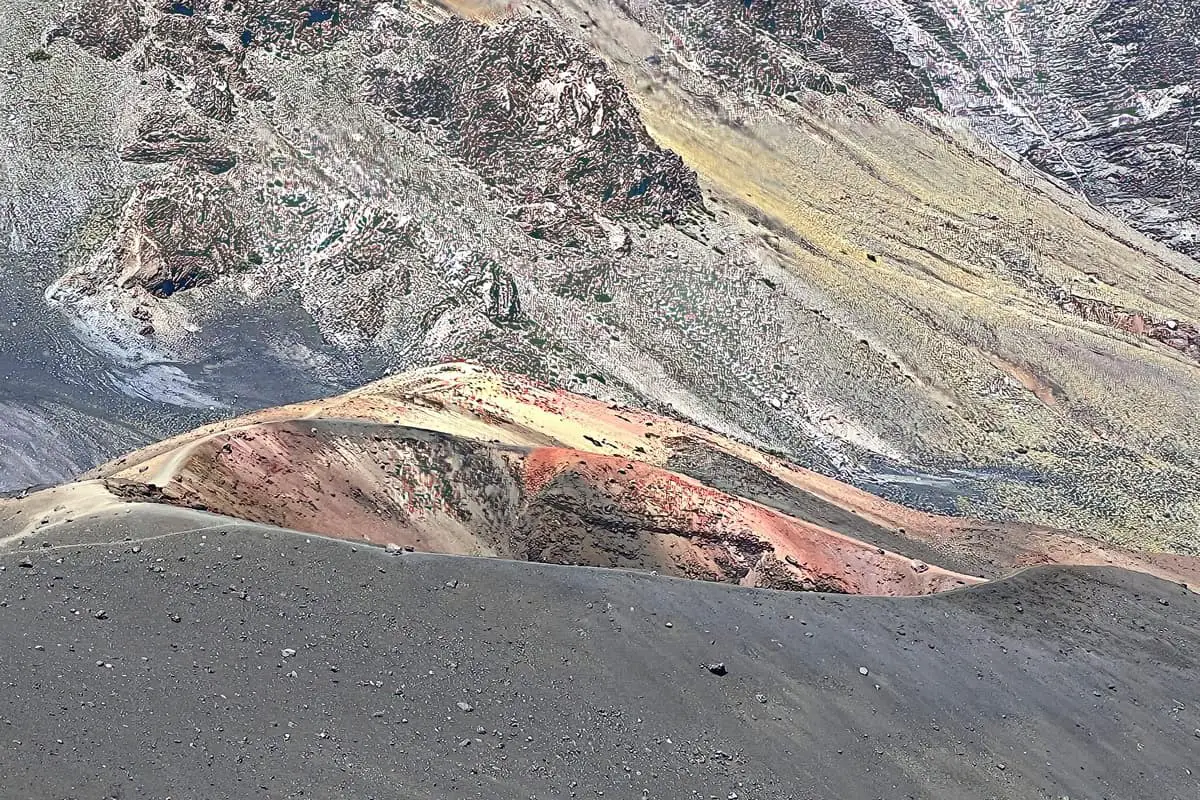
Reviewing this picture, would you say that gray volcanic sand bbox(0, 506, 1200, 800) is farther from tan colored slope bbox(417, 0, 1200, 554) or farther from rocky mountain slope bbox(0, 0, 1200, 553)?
tan colored slope bbox(417, 0, 1200, 554)

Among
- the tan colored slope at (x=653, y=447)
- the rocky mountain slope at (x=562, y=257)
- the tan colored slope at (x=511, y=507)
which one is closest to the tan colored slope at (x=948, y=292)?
the rocky mountain slope at (x=562, y=257)

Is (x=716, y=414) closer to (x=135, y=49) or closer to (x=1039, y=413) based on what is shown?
(x=1039, y=413)

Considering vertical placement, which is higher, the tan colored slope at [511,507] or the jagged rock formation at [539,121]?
the jagged rock formation at [539,121]

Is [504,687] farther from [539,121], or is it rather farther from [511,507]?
[539,121]

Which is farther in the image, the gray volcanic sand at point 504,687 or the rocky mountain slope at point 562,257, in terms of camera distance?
the rocky mountain slope at point 562,257

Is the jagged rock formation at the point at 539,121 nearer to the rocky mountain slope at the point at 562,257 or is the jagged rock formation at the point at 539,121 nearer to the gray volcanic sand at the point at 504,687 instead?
the rocky mountain slope at the point at 562,257

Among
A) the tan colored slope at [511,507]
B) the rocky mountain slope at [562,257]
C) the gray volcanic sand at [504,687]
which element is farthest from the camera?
the rocky mountain slope at [562,257]

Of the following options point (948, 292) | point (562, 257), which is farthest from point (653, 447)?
point (948, 292)
